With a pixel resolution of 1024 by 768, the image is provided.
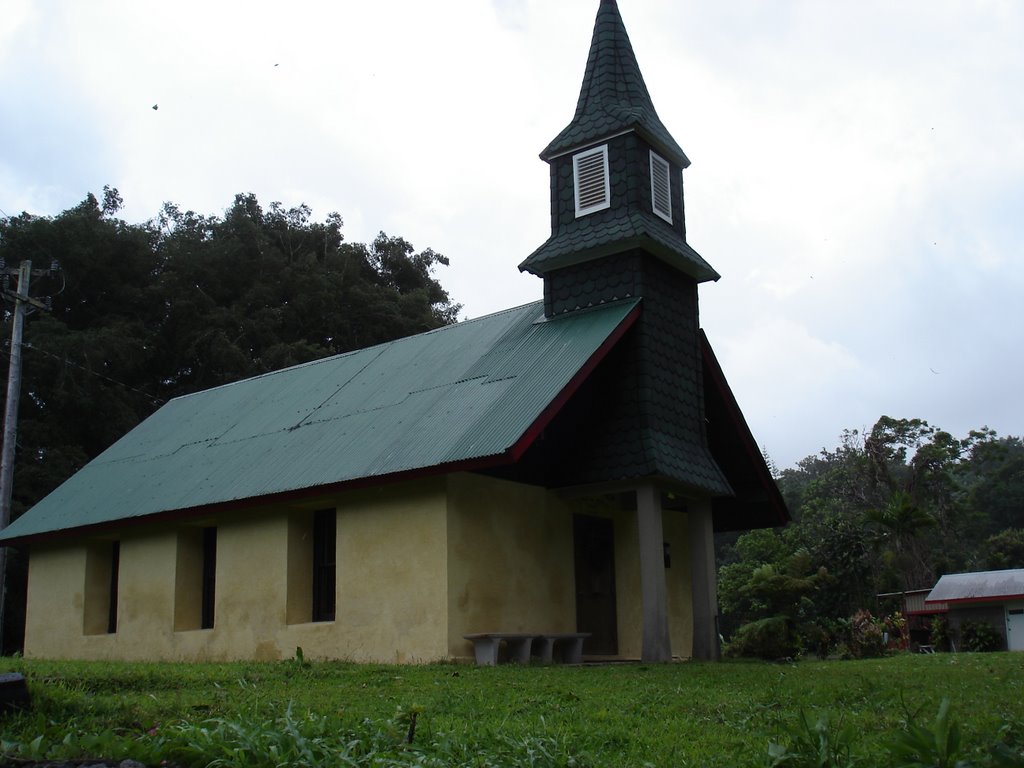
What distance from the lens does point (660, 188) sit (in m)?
19.4

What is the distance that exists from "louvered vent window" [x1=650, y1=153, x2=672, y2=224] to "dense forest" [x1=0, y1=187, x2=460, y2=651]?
20.5 metres

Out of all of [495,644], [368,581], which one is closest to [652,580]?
[495,644]

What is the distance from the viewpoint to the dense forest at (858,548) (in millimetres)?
34625

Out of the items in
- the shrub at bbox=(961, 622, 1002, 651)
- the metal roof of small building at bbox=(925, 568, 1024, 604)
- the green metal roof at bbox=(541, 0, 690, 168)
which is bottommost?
the shrub at bbox=(961, 622, 1002, 651)

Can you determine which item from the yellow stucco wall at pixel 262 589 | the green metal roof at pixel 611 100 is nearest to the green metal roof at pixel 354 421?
the yellow stucco wall at pixel 262 589

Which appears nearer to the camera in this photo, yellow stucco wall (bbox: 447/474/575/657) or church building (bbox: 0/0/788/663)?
yellow stucco wall (bbox: 447/474/575/657)

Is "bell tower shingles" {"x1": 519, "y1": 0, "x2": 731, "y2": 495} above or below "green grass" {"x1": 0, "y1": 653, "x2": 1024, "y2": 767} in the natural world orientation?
above

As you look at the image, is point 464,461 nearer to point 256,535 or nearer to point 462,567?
point 462,567

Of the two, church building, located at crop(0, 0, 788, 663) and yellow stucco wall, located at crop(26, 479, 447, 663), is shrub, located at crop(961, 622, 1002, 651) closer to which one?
church building, located at crop(0, 0, 788, 663)

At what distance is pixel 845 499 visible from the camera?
5550 cm

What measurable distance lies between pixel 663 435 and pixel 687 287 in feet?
10.8

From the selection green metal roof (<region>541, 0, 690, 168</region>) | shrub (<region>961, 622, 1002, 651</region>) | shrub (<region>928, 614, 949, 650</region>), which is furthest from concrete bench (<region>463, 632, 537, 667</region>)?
shrub (<region>961, 622, 1002, 651</region>)

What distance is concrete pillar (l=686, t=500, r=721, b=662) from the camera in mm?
17781

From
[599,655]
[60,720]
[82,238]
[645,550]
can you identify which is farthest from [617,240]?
[82,238]
